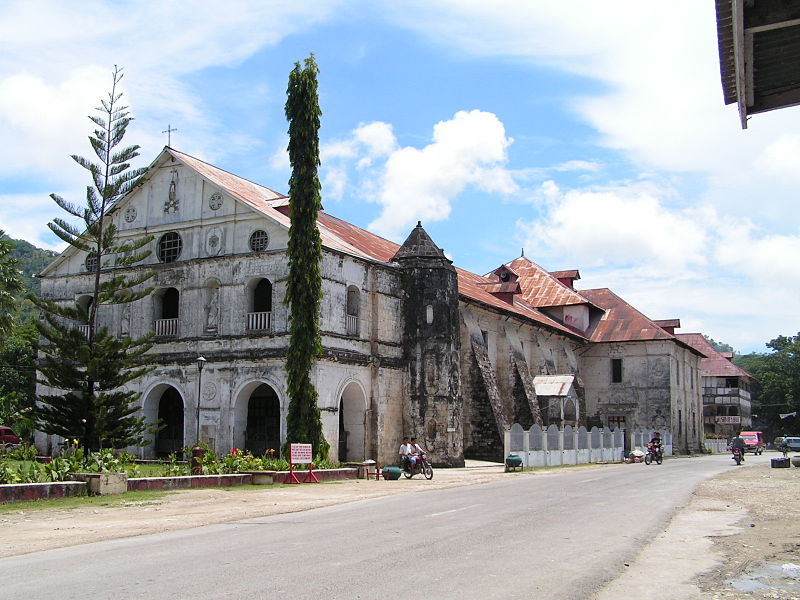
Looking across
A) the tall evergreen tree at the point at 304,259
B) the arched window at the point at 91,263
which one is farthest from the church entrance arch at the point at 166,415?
the tall evergreen tree at the point at 304,259

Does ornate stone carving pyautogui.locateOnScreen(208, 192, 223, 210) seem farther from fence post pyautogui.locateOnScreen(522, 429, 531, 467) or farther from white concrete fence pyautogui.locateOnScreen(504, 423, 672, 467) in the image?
fence post pyautogui.locateOnScreen(522, 429, 531, 467)

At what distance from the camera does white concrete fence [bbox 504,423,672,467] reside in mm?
30375

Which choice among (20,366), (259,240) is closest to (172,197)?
(259,240)

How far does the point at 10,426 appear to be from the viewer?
42.7 m

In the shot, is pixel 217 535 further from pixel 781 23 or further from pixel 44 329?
pixel 44 329

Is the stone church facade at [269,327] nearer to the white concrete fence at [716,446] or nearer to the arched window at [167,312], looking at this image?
the arched window at [167,312]

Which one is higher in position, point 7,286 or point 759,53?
point 7,286

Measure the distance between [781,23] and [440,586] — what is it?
17.4 feet

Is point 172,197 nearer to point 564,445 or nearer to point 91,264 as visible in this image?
point 91,264

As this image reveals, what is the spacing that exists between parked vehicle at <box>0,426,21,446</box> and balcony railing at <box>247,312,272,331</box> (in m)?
18.8

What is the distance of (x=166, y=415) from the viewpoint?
1168 inches

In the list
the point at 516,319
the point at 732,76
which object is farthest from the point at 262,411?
the point at 732,76

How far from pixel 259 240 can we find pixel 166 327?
15.0ft

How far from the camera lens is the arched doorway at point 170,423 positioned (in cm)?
2875
